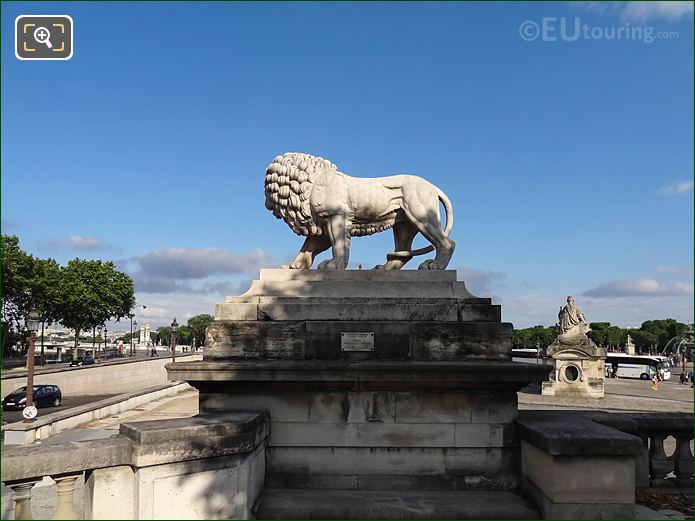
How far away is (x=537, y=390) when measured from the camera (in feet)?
92.4

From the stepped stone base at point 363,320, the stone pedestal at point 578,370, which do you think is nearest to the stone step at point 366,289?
the stepped stone base at point 363,320

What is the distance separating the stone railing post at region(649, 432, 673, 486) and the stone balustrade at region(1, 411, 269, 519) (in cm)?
442

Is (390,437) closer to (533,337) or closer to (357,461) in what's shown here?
(357,461)

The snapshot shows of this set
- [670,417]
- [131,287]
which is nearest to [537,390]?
[670,417]

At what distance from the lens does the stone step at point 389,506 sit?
15.3ft

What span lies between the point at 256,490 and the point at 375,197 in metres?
3.70

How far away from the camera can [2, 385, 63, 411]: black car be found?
2230cm

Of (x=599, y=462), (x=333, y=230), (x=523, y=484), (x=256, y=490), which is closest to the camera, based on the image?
(x=599, y=462)

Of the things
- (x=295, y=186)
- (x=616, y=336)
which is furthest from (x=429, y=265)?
(x=616, y=336)

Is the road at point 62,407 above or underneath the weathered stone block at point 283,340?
underneath

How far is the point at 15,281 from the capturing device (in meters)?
40.7

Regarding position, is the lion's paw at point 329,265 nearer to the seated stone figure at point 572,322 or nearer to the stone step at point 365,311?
the stone step at point 365,311

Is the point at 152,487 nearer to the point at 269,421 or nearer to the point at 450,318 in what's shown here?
the point at 269,421

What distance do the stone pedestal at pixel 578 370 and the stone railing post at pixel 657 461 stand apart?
20142mm
